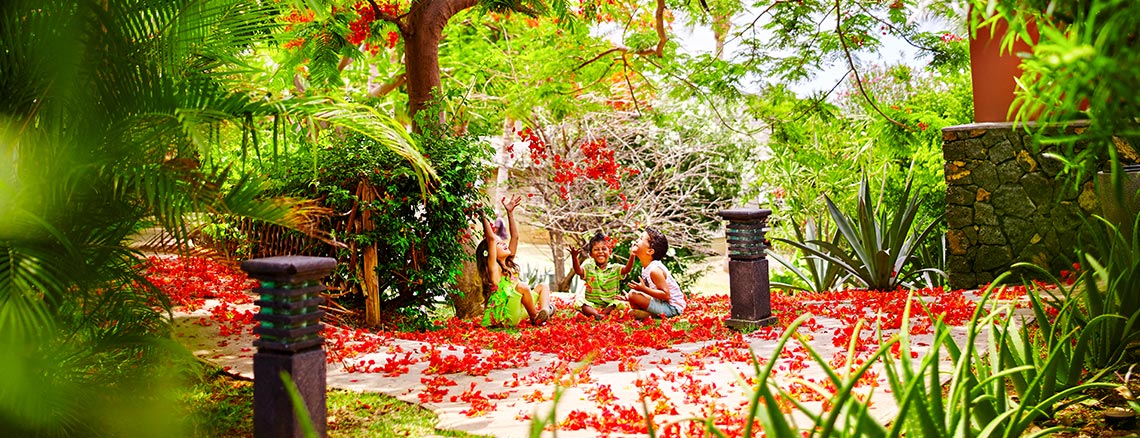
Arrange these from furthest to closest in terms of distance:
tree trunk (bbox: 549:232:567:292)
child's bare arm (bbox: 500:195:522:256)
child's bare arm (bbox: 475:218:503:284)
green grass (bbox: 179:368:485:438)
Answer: tree trunk (bbox: 549:232:567:292) < child's bare arm (bbox: 475:218:503:284) < child's bare arm (bbox: 500:195:522:256) < green grass (bbox: 179:368:485:438)

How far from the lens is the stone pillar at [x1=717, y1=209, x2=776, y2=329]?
571cm

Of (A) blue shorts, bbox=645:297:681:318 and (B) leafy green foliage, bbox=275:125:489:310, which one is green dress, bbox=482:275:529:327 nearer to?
(B) leafy green foliage, bbox=275:125:489:310

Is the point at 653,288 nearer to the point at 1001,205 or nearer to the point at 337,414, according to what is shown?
the point at 1001,205

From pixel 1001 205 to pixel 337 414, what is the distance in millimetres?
5341

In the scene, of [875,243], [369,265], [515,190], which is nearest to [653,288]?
[875,243]

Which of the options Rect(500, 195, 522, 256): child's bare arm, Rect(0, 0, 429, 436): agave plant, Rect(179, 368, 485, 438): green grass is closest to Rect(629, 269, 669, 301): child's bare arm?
Rect(500, 195, 522, 256): child's bare arm

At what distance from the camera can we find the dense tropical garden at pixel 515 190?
2.70m

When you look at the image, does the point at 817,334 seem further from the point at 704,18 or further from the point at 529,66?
the point at 529,66

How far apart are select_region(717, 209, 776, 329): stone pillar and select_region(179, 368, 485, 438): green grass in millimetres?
2500

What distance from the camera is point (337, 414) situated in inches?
159

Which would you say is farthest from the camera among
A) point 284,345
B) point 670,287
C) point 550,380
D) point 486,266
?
point 486,266

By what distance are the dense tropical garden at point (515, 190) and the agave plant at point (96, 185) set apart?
12 millimetres

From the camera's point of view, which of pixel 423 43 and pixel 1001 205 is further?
pixel 423 43

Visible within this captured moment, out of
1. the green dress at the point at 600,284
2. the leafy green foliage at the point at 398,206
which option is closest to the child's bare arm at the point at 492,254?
the leafy green foliage at the point at 398,206
